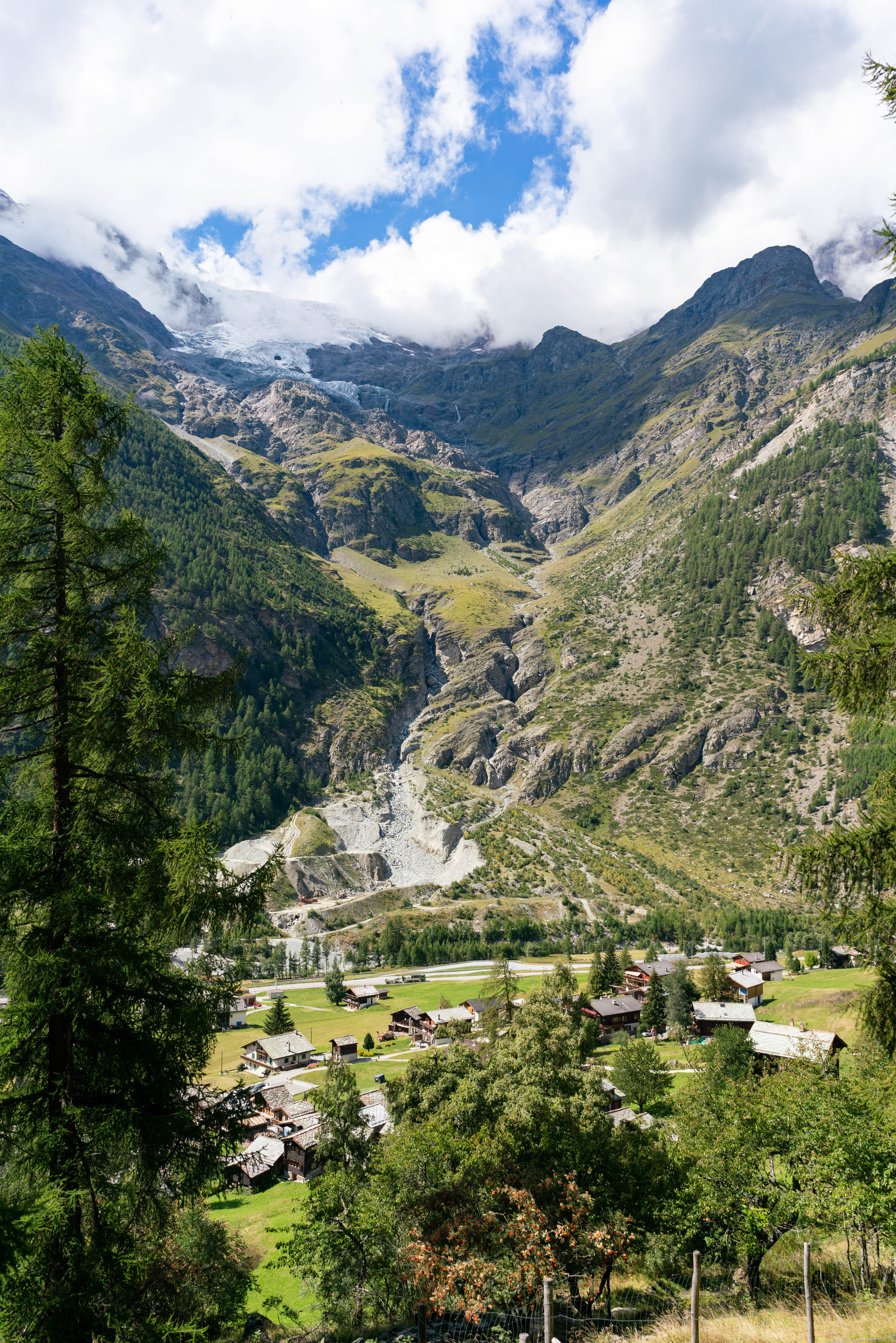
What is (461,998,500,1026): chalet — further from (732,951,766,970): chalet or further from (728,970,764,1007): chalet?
(732,951,766,970): chalet

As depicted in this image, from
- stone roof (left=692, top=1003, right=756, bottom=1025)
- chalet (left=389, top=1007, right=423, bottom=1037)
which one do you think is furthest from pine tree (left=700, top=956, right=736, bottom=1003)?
chalet (left=389, top=1007, right=423, bottom=1037)

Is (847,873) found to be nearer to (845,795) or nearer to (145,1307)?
(145,1307)

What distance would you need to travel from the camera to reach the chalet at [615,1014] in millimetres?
66375

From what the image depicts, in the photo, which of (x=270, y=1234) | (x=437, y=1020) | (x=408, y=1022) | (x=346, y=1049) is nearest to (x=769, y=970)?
(x=437, y=1020)

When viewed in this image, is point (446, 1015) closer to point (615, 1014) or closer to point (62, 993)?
point (615, 1014)

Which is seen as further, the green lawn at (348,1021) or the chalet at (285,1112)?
the green lawn at (348,1021)

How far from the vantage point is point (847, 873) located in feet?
29.0

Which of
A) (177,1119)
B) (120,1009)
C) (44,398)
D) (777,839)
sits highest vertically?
(44,398)

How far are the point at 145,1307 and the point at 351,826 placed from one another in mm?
156635

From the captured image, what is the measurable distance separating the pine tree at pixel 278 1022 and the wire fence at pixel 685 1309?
159ft

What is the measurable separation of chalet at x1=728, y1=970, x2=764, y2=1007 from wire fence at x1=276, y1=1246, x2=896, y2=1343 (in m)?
51.7

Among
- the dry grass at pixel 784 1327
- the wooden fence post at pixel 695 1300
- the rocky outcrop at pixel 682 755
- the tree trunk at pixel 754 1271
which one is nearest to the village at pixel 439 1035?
the tree trunk at pixel 754 1271

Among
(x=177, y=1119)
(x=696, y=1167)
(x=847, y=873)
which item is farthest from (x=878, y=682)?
(x=696, y=1167)

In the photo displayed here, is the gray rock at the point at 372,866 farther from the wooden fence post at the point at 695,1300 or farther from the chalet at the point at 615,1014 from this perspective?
the wooden fence post at the point at 695,1300
